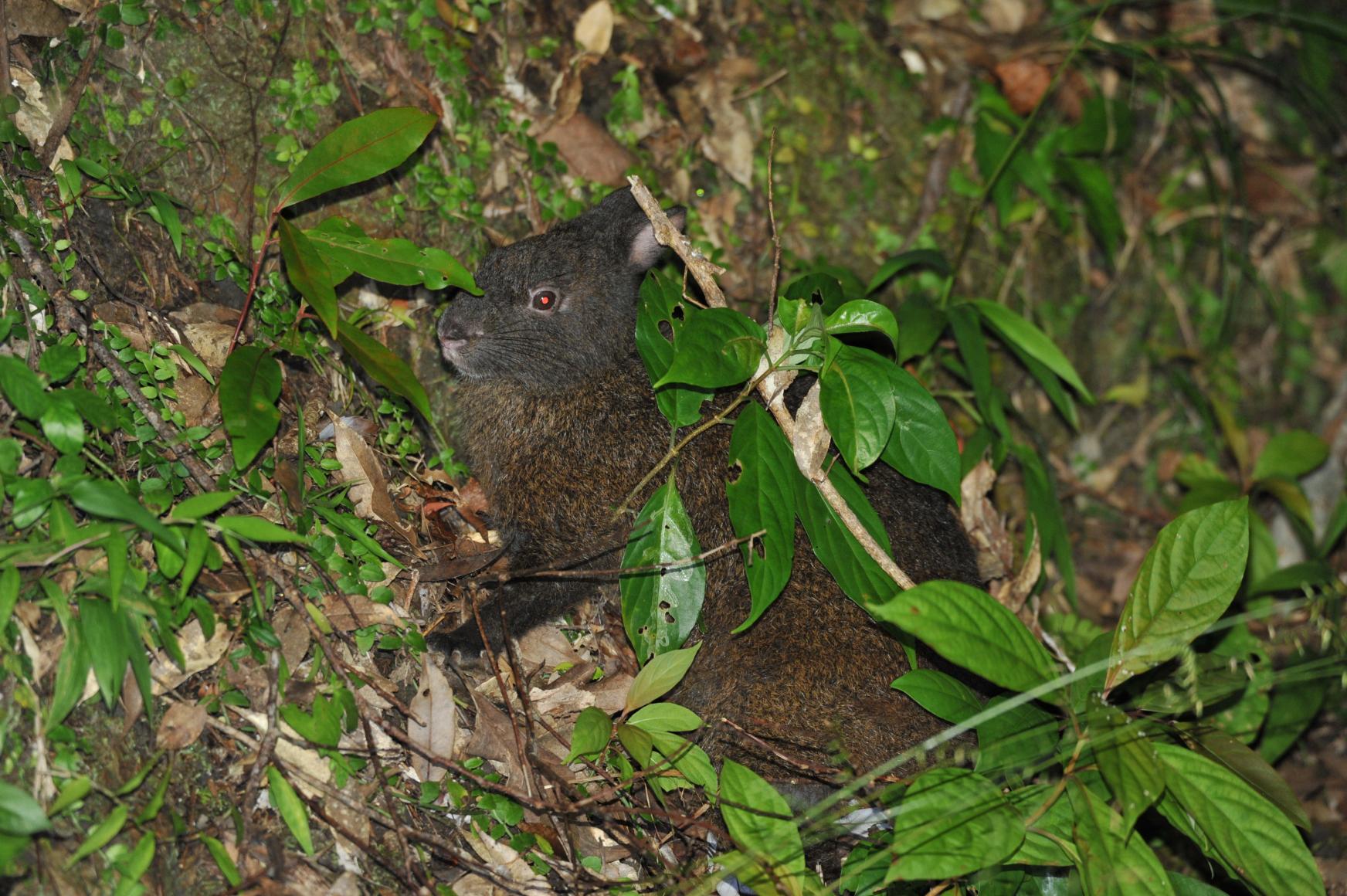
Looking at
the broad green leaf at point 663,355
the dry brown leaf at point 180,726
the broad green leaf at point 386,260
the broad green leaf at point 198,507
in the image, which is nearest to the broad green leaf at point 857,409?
the broad green leaf at point 663,355

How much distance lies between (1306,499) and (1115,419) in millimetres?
1302

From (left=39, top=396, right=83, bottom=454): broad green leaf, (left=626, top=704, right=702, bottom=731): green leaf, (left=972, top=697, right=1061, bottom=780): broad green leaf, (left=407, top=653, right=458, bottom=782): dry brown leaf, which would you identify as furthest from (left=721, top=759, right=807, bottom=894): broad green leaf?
(left=39, top=396, right=83, bottom=454): broad green leaf

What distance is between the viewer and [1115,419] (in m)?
7.44

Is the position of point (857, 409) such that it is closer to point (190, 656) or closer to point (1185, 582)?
point (1185, 582)

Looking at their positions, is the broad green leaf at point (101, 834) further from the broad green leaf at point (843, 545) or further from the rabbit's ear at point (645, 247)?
the rabbit's ear at point (645, 247)

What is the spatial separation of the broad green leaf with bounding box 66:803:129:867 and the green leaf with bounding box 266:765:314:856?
486 mm

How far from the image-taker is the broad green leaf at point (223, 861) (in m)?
3.71

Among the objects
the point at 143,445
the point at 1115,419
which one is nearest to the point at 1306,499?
the point at 1115,419

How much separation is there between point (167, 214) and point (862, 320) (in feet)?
9.73

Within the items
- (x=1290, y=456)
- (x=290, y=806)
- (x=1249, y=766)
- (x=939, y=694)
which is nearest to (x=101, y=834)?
(x=290, y=806)

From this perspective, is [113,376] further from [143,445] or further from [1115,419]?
[1115,419]

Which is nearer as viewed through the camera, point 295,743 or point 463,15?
point 295,743

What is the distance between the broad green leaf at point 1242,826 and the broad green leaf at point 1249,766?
0.30 metres

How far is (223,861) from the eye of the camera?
3.71 m
